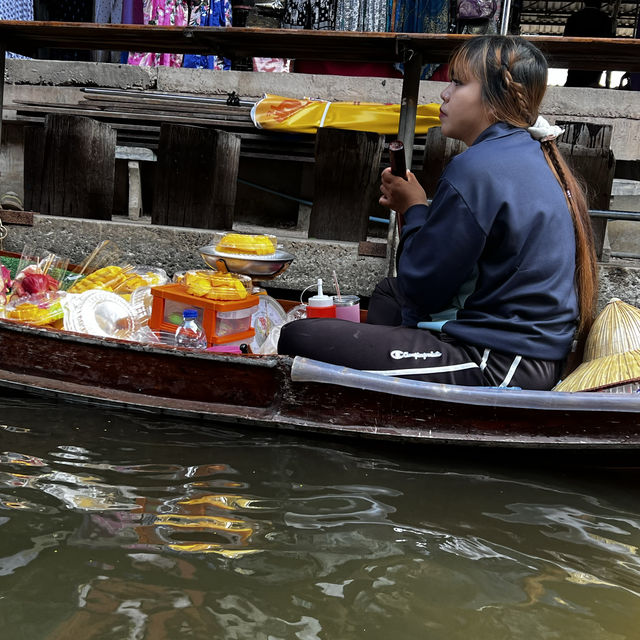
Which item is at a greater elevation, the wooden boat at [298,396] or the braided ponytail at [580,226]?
the braided ponytail at [580,226]

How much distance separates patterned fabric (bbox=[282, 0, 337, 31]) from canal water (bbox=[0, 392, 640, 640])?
16.3ft

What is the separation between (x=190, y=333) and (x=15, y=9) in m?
5.22

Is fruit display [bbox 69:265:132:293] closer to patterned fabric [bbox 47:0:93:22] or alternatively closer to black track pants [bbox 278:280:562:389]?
black track pants [bbox 278:280:562:389]

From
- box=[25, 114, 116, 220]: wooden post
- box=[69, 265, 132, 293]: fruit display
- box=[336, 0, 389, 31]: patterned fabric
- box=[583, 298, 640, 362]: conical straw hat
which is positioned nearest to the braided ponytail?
box=[583, 298, 640, 362]: conical straw hat

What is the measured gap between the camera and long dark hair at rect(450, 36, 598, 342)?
269 cm

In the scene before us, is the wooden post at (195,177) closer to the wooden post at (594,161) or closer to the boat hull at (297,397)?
the boat hull at (297,397)

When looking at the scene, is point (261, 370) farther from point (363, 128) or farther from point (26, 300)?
point (363, 128)

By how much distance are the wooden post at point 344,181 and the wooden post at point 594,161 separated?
1200 mm

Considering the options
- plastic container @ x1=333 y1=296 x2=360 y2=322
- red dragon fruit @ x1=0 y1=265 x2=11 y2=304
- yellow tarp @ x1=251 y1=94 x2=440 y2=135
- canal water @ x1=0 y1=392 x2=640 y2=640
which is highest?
yellow tarp @ x1=251 y1=94 x2=440 y2=135

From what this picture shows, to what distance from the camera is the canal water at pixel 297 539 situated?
1900mm

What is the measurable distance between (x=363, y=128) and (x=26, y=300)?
9.16 feet

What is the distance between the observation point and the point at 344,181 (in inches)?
191

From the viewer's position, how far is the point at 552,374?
→ 290 centimetres

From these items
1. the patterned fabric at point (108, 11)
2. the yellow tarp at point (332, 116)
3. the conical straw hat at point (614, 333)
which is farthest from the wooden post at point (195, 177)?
the patterned fabric at point (108, 11)
